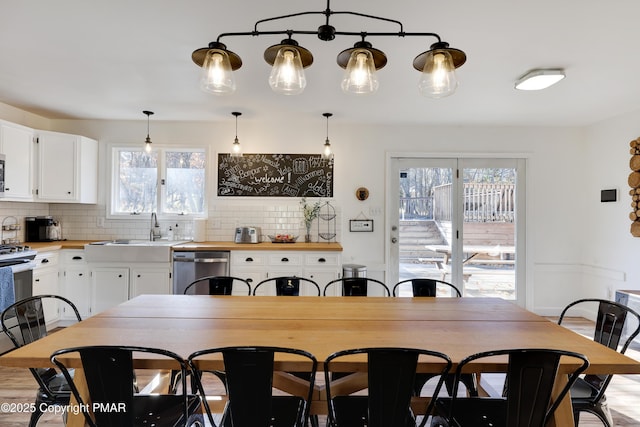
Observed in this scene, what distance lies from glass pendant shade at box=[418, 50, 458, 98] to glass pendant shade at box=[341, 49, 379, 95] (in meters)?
0.22

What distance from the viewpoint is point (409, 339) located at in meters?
1.42

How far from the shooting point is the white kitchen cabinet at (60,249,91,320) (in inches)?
142

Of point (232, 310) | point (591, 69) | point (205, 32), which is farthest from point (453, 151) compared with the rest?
point (232, 310)

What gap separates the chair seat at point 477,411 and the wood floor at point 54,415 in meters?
1.11

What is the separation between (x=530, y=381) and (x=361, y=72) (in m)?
1.36

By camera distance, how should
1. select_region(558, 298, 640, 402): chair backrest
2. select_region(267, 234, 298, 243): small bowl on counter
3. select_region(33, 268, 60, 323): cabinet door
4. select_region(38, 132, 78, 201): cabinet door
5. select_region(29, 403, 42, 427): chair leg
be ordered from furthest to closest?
select_region(267, 234, 298, 243): small bowl on counter
select_region(38, 132, 78, 201): cabinet door
select_region(33, 268, 60, 323): cabinet door
select_region(558, 298, 640, 402): chair backrest
select_region(29, 403, 42, 427): chair leg

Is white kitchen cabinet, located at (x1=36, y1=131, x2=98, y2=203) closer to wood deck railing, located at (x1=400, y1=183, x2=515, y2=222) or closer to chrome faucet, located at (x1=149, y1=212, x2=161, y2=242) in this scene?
chrome faucet, located at (x1=149, y1=212, x2=161, y2=242)

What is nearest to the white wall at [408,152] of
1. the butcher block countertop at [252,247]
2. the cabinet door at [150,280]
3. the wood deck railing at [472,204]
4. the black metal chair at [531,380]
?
the wood deck railing at [472,204]

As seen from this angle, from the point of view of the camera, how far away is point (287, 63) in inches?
54.4

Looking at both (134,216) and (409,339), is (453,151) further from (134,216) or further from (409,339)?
(134,216)

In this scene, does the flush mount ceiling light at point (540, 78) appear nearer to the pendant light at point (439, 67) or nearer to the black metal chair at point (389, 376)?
the pendant light at point (439, 67)

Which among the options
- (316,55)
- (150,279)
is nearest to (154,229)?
(150,279)

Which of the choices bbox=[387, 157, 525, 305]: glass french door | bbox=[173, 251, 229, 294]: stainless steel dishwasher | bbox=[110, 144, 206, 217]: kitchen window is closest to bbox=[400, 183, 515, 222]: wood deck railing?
bbox=[387, 157, 525, 305]: glass french door

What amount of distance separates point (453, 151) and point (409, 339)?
135 inches
